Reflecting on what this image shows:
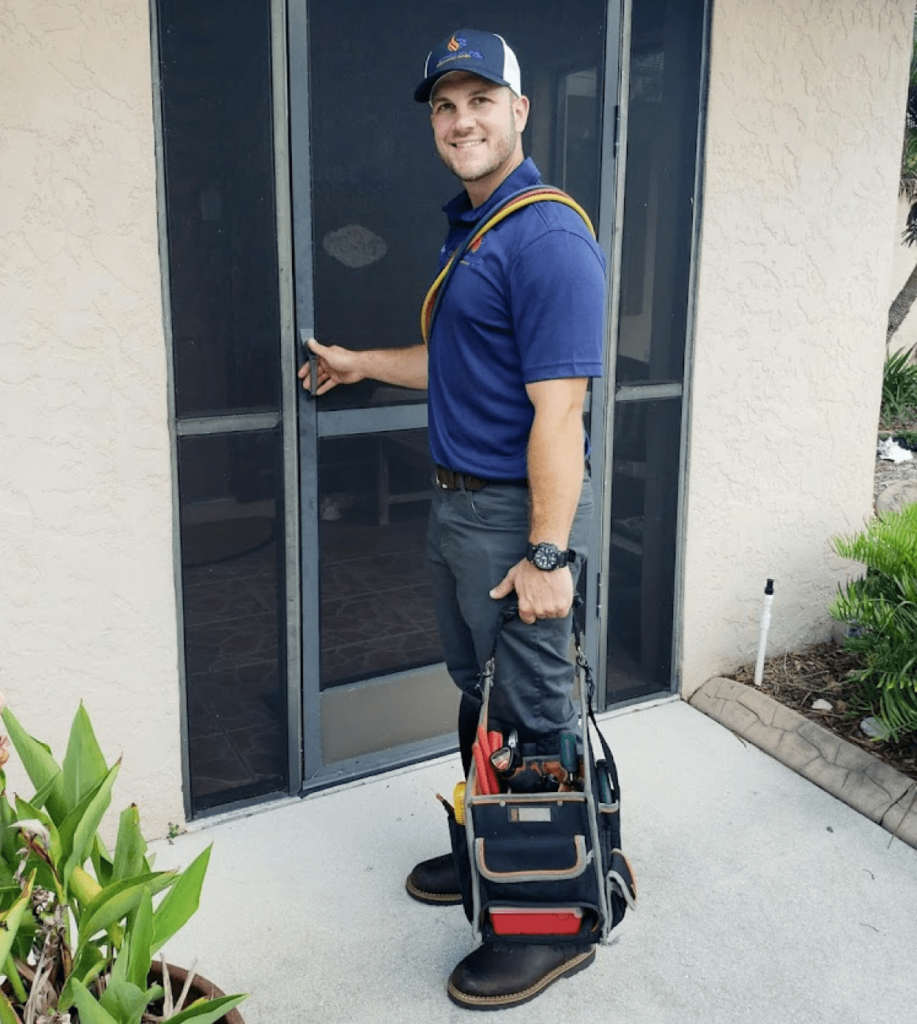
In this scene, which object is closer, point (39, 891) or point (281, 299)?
point (39, 891)

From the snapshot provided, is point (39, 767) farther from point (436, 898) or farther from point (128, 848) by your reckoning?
point (436, 898)

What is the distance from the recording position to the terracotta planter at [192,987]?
7.14 ft

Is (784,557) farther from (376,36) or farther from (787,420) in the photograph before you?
(376,36)

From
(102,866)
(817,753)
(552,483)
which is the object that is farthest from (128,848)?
(817,753)

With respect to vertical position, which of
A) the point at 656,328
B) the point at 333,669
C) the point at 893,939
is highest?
the point at 656,328

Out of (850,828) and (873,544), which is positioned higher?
(873,544)

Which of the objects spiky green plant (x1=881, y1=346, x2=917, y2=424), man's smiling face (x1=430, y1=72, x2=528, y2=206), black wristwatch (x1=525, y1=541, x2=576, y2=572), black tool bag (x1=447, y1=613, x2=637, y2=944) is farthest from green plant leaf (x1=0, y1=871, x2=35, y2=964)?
spiky green plant (x1=881, y1=346, x2=917, y2=424)

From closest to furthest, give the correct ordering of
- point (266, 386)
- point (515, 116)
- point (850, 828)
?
point (515, 116)
point (266, 386)
point (850, 828)

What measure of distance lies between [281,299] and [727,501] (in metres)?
2.01

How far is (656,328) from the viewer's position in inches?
171

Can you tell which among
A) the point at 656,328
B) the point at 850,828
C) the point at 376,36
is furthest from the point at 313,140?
the point at 850,828

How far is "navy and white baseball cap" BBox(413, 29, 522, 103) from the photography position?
2.82 metres

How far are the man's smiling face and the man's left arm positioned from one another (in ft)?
1.94

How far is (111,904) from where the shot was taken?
75.5 inches
